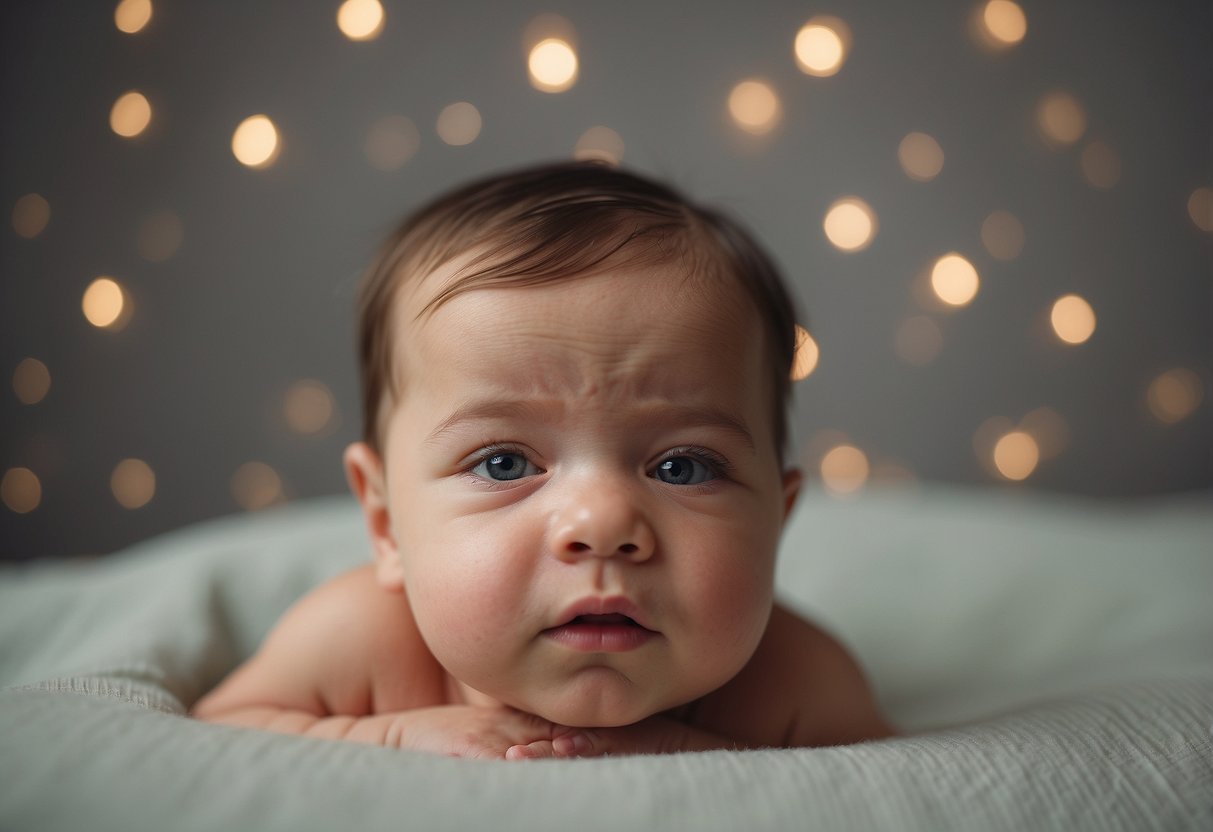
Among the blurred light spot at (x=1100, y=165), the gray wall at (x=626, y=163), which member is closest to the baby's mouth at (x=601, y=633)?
the gray wall at (x=626, y=163)

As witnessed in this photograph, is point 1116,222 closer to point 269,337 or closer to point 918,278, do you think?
point 918,278

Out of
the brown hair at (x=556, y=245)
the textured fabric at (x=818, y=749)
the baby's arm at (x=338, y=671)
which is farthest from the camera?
the baby's arm at (x=338, y=671)

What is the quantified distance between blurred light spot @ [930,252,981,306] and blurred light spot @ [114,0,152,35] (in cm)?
156

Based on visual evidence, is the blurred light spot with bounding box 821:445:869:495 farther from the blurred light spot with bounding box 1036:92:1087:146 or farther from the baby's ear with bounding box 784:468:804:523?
the baby's ear with bounding box 784:468:804:523

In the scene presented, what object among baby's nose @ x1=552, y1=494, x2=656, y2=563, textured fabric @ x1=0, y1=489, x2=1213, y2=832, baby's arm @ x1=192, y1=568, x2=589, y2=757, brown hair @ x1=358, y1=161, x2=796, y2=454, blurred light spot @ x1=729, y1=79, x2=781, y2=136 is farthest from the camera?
blurred light spot @ x1=729, y1=79, x2=781, y2=136

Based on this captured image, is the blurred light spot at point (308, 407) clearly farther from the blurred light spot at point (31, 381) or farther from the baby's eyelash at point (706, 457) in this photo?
the baby's eyelash at point (706, 457)

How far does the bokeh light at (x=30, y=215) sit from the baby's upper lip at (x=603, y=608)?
1572mm

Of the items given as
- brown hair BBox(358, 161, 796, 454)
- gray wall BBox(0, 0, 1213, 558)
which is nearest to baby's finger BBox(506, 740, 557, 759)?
brown hair BBox(358, 161, 796, 454)

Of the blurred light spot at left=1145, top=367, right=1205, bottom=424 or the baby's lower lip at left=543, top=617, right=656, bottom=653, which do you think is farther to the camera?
the blurred light spot at left=1145, top=367, right=1205, bottom=424

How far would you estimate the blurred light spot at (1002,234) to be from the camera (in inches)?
81.4

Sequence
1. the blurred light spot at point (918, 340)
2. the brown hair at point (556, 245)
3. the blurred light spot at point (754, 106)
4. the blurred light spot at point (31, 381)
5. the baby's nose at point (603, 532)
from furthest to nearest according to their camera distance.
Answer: the blurred light spot at point (918, 340) < the blurred light spot at point (754, 106) < the blurred light spot at point (31, 381) < the brown hair at point (556, 245) < the baby's nose at point (603, 532)

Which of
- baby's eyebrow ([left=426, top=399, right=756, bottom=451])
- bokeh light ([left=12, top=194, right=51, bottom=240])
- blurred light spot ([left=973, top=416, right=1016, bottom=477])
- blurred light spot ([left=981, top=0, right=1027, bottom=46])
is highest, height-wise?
blurred light spot ([left=981, top=0, right=1027, bottom=46])

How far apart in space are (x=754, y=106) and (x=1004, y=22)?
526mm

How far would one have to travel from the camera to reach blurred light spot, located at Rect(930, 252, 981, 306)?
2.06m
